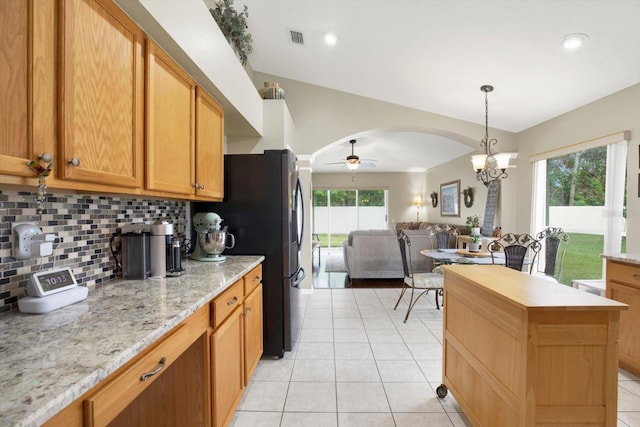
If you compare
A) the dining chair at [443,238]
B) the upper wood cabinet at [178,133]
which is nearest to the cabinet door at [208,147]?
the upper wood cabinet at [178,133]

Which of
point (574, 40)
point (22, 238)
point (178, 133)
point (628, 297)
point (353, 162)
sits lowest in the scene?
point (628, 297)

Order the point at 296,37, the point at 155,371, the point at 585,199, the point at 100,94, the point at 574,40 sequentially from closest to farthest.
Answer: the point at 155,371
the point at 100,94
the point at 574,40
the point at 296,37
the point at 585,199

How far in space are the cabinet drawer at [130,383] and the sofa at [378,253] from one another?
160 inches

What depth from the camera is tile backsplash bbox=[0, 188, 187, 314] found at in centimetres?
107

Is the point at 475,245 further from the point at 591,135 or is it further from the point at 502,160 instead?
the point at 591,135

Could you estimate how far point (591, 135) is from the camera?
3.18 meters

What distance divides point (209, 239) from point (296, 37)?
2424mm

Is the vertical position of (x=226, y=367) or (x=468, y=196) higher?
(x=468, y=196)

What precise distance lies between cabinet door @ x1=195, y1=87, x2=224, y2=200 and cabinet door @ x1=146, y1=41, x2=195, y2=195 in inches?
3.2

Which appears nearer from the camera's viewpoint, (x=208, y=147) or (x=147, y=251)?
(x=147, y=251)

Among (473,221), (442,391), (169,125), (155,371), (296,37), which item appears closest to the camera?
(155,371)

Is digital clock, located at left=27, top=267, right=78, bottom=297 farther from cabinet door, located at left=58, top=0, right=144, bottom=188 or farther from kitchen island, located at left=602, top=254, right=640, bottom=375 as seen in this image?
kitchen island, located at left=602, top=254, right=640, bottom=375

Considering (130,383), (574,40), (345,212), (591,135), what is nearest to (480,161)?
(591,135)

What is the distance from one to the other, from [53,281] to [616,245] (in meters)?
4.39
